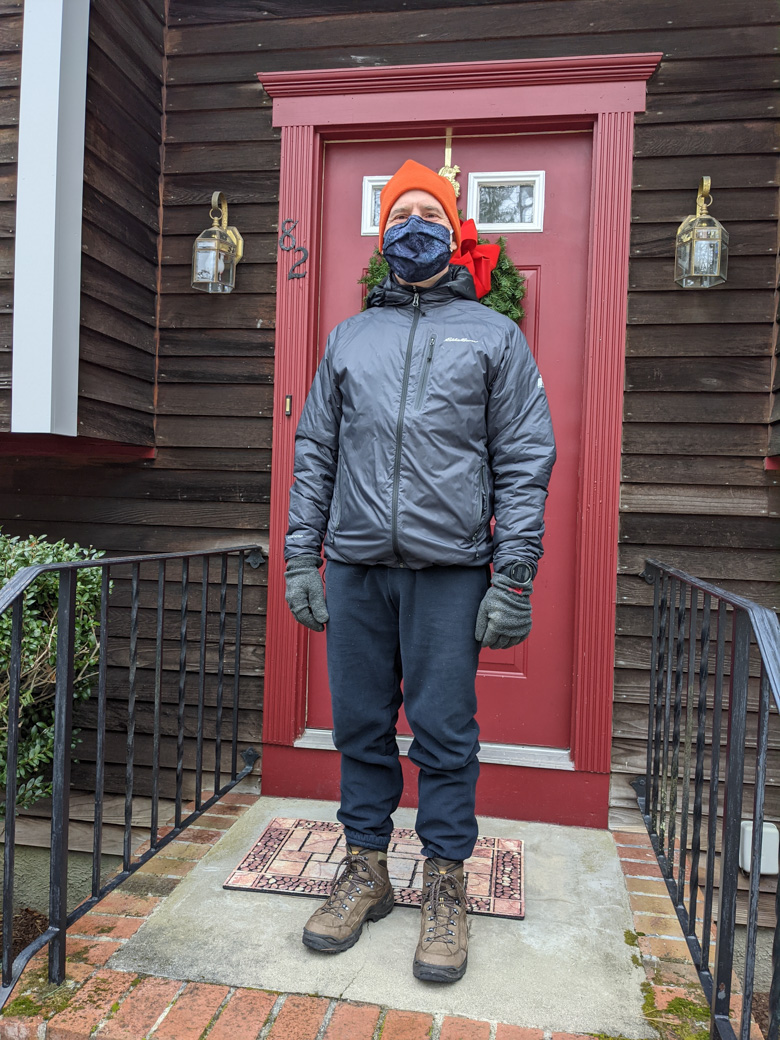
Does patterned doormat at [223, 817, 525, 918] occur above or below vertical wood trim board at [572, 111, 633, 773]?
below

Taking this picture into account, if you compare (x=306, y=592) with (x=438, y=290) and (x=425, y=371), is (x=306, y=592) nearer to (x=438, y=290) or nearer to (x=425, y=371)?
(x=425, y=371)

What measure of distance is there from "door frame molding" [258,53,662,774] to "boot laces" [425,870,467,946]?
1.04 meters

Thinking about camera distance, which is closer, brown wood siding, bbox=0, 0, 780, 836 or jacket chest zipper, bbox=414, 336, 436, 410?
jacket chest zipper, bbox=414, 336, 436, 410

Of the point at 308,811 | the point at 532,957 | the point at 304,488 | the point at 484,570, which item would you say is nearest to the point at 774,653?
the point at 484,570

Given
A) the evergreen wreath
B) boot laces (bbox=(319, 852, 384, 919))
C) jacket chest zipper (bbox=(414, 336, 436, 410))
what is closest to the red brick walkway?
boot laces (bbox=(319, 852, 384, 919))

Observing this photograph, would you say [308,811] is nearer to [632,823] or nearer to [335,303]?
[632,823]

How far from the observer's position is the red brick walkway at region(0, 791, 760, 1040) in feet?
5.27

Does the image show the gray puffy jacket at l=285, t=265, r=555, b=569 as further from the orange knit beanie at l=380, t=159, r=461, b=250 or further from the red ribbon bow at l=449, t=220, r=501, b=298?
the red ribbon bow at l=449, t=220, r=501, b=298

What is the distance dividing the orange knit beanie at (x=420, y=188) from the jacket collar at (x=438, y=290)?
0.38ft

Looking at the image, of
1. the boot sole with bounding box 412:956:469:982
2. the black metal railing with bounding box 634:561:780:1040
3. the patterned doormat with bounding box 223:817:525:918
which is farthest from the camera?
the patterned doormat with bounding box 223:817:525:918

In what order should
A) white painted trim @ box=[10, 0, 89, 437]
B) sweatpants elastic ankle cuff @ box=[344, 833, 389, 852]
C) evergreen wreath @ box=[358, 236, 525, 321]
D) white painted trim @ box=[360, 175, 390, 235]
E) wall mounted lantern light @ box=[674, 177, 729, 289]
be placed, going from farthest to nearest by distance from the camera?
white painted trim @ box=[360, 175, 390, 235] < evergreen wreath @ box=[358, 236, 525, 321] < wall mounted lantern light @ box=[674, 177, 729, 289] < white painted trim @ box=[10, 0, 89, 437] < sweatpants elastic ankle cuff @ box=[344, 833, 389, 852]

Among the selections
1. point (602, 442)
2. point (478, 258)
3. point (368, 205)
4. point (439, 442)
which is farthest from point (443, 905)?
point (368, 205)

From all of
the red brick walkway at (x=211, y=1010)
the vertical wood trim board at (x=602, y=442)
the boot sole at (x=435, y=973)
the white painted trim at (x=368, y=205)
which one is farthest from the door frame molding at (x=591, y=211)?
the boot sole at (x=435, y=973)

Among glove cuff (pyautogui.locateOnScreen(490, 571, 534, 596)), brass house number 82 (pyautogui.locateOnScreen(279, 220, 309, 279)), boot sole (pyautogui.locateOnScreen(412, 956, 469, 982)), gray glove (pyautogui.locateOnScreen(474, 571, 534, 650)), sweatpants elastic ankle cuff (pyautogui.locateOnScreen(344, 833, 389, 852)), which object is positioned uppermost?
brass house number 82 (pyautogui.locateOnScreen(279, 220, 309, 279))
